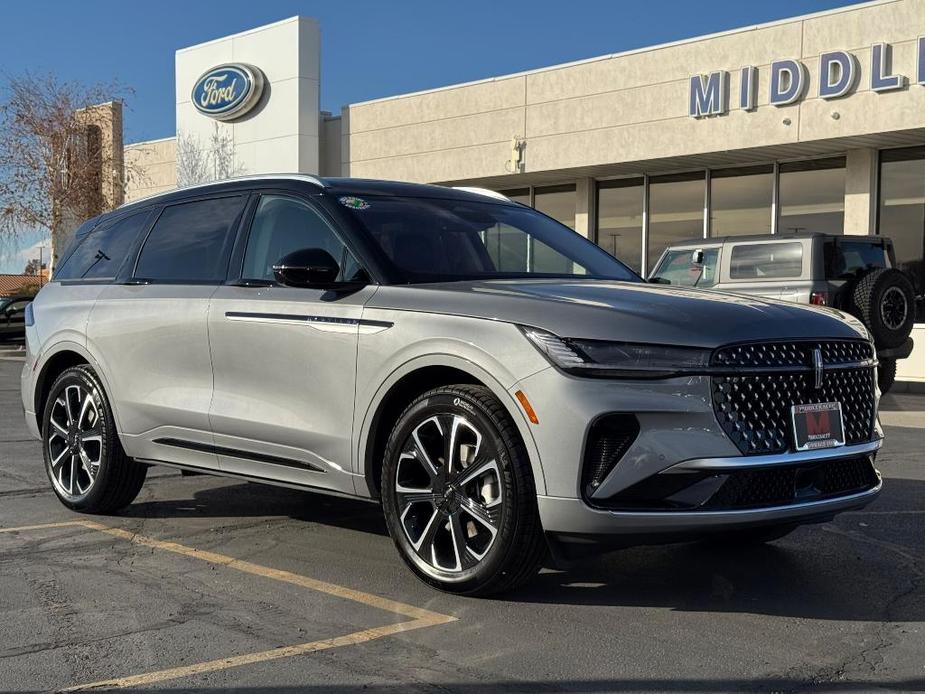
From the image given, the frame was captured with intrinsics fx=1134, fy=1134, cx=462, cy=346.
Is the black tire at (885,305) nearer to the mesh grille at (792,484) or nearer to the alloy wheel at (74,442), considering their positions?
the mesh grille at (792,484)

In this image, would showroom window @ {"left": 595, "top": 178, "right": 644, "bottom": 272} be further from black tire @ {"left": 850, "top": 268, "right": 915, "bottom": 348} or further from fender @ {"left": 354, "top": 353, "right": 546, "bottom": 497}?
fender @ {"left": 354, "top": 353, "right": 546, "bottom": 497}

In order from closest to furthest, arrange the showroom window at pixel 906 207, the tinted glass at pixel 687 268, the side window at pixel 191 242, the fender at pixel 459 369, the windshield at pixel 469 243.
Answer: the fender at pixel 459 369, the windshield at pixel 469 243, the side window at pixel 191 242, the tinted glass at pixel 687 268, the showroom window at pixel 906 207

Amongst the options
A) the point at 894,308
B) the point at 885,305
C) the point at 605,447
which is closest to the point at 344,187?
the point at 605,447

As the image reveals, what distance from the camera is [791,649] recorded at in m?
3.94

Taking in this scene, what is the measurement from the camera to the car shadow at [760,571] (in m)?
4.55

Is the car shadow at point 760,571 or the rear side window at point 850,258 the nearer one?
the car shadow at point 760,571

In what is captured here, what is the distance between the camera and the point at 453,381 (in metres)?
4.71

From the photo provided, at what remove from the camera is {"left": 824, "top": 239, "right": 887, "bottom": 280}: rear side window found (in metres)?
13.0

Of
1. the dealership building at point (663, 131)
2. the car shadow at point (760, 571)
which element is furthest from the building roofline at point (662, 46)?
the car shadow at point (760, 571)

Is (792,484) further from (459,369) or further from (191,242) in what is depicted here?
(191,242)

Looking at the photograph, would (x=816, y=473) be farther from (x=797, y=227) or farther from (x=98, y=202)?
(x=98, y=202)

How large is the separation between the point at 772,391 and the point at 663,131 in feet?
59.0

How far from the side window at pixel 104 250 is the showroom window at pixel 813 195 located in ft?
53.4

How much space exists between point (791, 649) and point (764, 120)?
17327 millimetres
